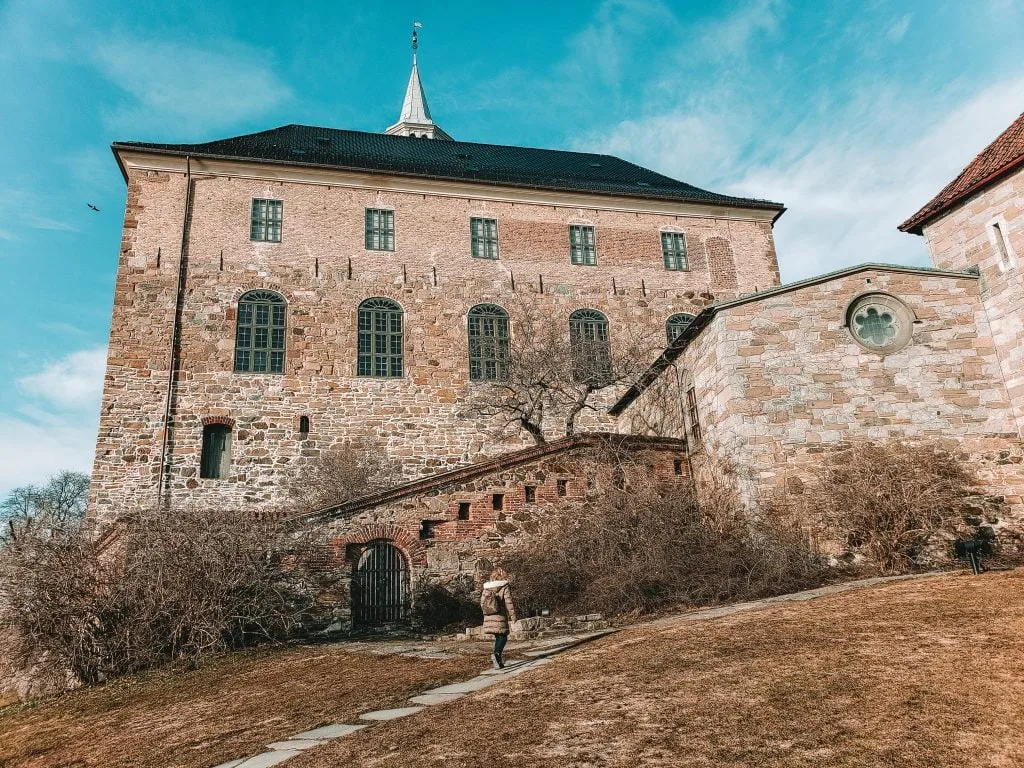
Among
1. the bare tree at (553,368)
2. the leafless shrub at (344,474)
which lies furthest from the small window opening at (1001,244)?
the leafless shrub at (344,474)

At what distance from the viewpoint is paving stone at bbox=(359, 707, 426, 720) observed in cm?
622

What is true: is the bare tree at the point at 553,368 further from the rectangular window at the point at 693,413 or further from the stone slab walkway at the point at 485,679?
the stone slab walkway at the point at 485,679

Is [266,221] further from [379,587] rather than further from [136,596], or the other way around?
[136,596]

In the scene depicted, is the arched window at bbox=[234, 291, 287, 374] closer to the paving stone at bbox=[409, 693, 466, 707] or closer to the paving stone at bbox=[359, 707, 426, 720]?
the paving stone at bbox=[409, 693, 466, 707]

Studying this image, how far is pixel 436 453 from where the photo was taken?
819 inches

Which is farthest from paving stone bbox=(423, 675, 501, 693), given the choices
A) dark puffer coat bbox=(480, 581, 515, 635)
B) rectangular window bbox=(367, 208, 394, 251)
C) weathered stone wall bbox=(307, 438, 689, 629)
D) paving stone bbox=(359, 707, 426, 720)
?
rectangular window bbox=(367, 208, 394, 251)

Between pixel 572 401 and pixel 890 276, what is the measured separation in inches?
346

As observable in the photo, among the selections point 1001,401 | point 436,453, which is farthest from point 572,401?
point 1001,401

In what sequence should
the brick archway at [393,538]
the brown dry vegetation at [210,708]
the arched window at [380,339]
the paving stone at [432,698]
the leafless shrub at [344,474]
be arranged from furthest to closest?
the arched window at [380,339] → the leafless shrub at [344,474] → the brick archway at [393,538] → the paving stone at [432,698] → the brown dry vegetation at [210,708]

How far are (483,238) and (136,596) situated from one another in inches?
626

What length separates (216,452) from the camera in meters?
19.5

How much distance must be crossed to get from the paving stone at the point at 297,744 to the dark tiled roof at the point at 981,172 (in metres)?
14.7

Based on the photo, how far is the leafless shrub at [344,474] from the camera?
1878 centimetres

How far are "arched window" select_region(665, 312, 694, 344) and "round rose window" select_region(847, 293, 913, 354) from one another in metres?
9.81
